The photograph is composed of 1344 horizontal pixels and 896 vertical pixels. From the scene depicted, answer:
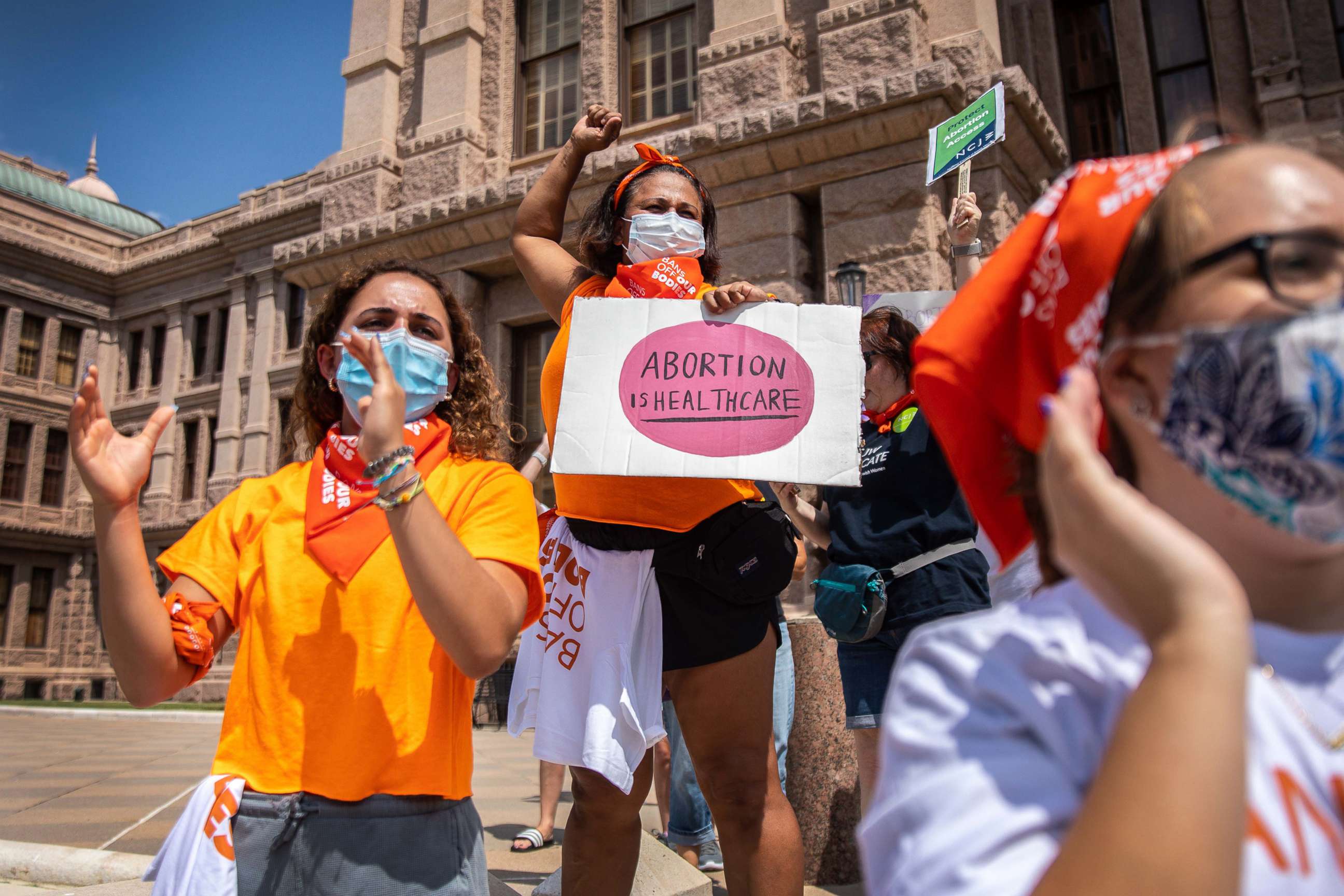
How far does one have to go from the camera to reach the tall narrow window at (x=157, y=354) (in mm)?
30562

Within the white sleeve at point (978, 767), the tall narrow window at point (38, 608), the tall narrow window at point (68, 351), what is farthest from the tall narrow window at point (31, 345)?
the white sleeve at point (978, 767)

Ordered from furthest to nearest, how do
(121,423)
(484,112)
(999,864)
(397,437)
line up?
1. (121,423)
2. (484,112)
3. (397,437)
4. (999,864)

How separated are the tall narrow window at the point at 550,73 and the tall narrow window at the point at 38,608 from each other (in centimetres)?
2825

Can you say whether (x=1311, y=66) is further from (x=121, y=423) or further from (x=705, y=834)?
(x=121, y=423)

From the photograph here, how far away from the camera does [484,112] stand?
10922 mm

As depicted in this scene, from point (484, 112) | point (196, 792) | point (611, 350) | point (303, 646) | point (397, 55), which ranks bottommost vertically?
point (196, 792)

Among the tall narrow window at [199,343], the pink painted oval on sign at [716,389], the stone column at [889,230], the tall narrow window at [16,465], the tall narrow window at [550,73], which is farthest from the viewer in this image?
the tall narrow window at [16,465]

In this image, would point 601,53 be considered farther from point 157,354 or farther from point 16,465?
point 16,465

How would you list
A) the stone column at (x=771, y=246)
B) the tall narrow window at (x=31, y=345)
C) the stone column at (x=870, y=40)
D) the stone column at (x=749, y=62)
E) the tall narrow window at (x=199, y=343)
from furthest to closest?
the tall narrow window at (x=31, y=345) → the tall narrow window at (x=199, y=343) → the stone column at (x=749, y=62) → the stone column at (x=771, y=246) → the stone column at (x=870, y=40)

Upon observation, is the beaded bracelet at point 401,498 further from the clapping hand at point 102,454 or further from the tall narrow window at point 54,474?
the tall narrow window at point 54,474

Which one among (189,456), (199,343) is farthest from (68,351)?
(189,456)

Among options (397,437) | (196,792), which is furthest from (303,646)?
(397,437)

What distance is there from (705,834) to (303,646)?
2.64 m

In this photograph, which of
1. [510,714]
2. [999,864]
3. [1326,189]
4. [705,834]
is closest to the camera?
[999,864]
